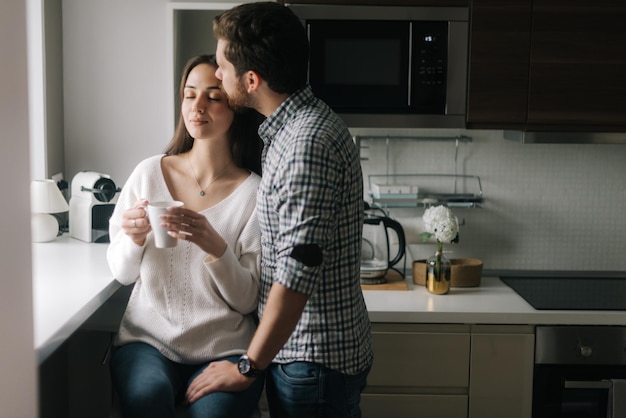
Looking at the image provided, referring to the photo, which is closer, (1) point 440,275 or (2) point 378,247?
(1) point 440,275

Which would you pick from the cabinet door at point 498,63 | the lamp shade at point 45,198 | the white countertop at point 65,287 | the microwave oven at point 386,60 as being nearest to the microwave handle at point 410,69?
the microwave oven at point 386,60

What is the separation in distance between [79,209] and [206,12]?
891mm

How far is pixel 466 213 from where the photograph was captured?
3279mm

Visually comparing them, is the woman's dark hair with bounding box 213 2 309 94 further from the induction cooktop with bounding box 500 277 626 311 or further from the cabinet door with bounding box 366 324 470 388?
the induction cooktop with bounding box 500 277 626 311

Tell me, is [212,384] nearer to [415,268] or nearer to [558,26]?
[415,268]

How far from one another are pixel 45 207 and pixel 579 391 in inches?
74.2

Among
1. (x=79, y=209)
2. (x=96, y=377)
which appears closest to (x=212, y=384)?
(x=96, y=377)

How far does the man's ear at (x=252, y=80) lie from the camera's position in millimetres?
1785

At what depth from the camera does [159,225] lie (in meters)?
1.84

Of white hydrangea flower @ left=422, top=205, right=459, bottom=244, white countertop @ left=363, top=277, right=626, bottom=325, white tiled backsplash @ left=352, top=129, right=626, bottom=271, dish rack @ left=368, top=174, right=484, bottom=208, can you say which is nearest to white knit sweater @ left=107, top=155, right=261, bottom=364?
white countertop @ left=363, top=277, right=626, bottom=325

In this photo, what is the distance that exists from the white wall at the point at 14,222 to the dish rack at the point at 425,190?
1.94 meters

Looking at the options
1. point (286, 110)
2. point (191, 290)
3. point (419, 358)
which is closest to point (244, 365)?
point (191, 290)

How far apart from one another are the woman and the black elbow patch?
31 cm

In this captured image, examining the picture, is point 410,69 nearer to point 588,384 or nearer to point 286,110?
point 286,110
